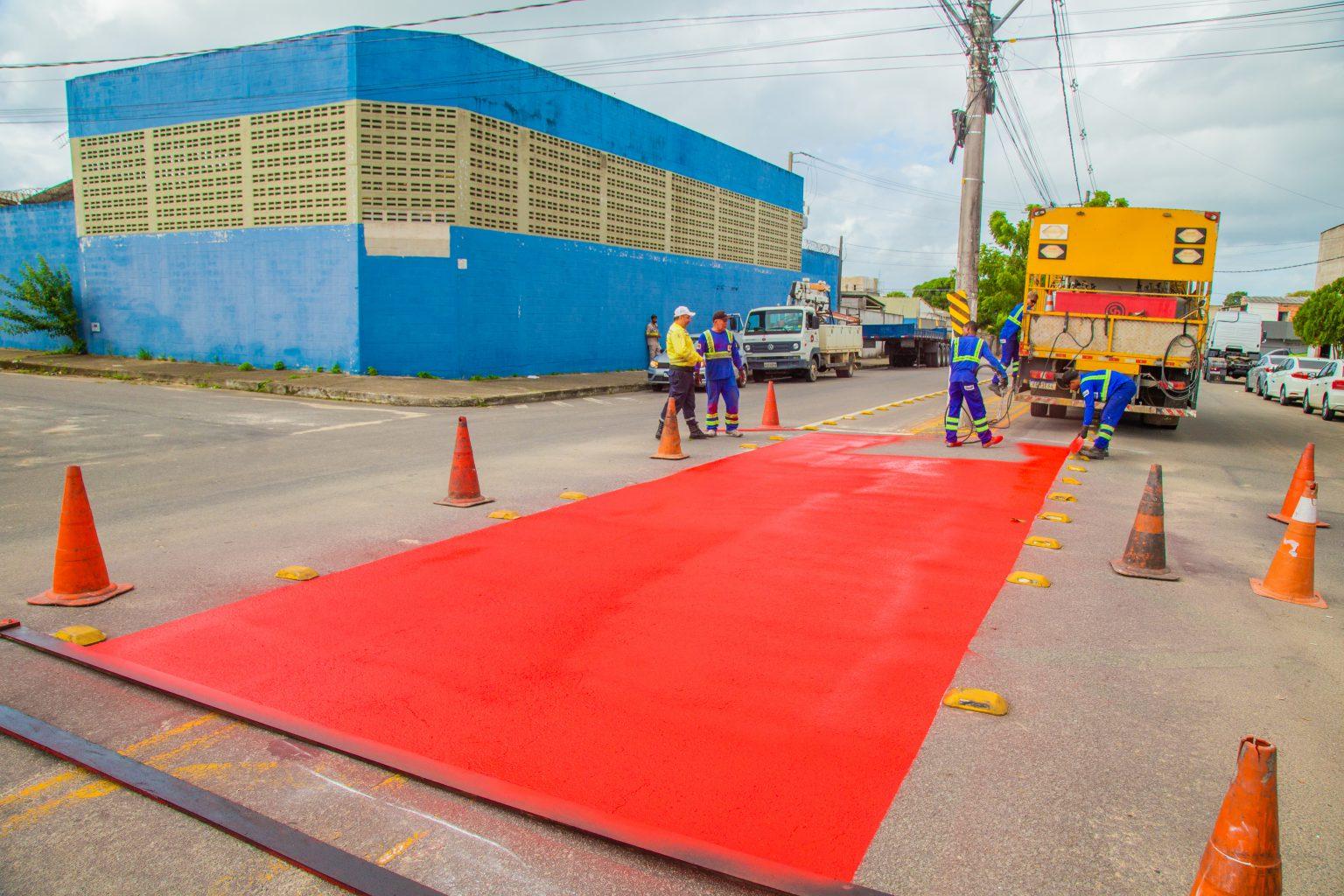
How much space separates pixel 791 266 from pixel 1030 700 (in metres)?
36.8

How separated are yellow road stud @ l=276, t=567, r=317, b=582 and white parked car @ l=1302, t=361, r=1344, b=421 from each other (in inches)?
882

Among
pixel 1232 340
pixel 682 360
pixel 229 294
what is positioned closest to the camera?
pixel 682 360

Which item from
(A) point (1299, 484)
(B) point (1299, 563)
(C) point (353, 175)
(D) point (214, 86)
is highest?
(D) point (214, 86)

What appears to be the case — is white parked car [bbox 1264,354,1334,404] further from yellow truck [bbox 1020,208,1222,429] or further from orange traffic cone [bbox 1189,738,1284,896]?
orange traffic cone [bbox 1189,738,1284,896]

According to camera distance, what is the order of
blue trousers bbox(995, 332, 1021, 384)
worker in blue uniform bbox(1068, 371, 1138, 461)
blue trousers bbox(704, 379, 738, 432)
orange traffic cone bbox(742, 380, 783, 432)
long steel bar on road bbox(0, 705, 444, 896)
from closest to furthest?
1. long steel bar on road bbox(0, 705, 444, 896)
2. worker in blue uniform bbox(1068, 371, 1138, 461)
3. blue trousers bbox(704, 379, 738, 432)
4. blue trousers bbox(995, 332, 1021, 384)
5. orange traffic cone bbox(742, 380, 783, 432)

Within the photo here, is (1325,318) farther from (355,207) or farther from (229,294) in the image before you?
(229,294)

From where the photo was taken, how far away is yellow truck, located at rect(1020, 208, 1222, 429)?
1341 cm

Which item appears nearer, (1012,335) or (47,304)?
(1012,335)

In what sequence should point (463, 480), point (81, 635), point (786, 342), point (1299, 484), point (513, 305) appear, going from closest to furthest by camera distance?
1. point (81, 635)
2. point (1299, 484)
3. point (463, 480)
4. point (513, 305)
5. point (786, 342)

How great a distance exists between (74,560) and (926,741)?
191 inches

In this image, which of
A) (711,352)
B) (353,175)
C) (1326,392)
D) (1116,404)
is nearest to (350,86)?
(353,175)

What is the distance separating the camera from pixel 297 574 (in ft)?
19.0

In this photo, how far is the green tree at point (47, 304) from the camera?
24.5 m

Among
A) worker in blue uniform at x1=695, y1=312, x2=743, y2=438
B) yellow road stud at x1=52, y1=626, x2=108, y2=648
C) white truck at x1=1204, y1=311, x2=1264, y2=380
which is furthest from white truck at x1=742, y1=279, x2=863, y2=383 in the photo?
white truck at x1=1204, y1=311, x2=1264, y2=380
